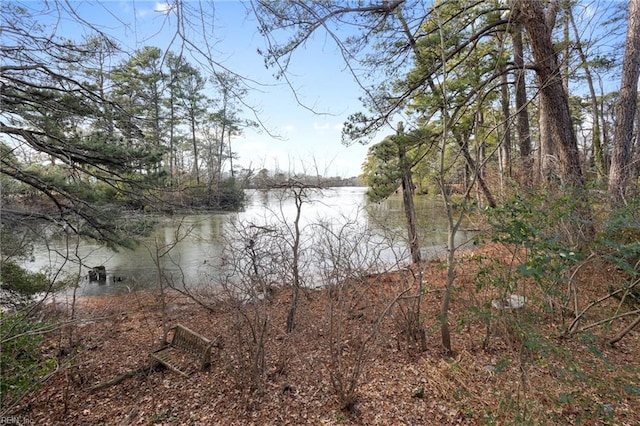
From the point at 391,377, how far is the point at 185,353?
262 cm

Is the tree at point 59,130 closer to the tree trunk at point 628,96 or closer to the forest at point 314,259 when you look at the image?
the forest at point 314,259

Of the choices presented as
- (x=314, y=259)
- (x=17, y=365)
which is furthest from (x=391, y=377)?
(x=17, y=365)

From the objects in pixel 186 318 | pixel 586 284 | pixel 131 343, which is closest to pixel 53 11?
pixel 131 343

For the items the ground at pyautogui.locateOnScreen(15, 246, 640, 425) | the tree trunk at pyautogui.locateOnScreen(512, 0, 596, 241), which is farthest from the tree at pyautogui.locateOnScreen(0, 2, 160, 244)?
the tree trunk at pyautogui.locateOnScreen(512, 0, 596, 241)

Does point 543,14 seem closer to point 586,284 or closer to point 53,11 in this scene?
point 586,284

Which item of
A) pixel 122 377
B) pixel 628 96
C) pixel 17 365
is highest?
pixel 628 96

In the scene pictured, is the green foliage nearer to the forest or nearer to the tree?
the forest

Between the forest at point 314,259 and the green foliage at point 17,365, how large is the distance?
0.06 ft

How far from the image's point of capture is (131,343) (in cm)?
458

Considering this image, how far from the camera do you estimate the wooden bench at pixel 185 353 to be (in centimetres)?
341

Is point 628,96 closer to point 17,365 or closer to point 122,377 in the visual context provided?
point 122,377

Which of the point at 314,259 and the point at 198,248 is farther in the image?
the point at 198,248

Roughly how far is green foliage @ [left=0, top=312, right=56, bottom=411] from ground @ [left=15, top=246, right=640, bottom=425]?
0.75 feet

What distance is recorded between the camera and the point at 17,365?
244 centimetres
